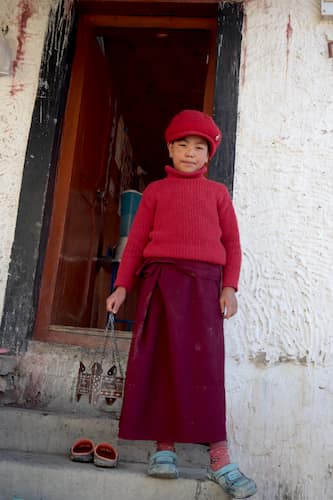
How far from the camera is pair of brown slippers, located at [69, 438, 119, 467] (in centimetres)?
235

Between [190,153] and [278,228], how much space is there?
727 mm

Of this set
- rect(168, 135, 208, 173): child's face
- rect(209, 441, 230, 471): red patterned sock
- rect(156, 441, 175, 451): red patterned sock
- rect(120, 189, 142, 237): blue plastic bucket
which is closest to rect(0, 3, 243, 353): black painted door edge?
rect(168, 135, 208, 173): child's face

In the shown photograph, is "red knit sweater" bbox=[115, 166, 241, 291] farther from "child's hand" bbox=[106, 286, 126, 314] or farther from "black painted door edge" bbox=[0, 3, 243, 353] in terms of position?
"black painted door edge" bbox=[0, 3, 243, 353]

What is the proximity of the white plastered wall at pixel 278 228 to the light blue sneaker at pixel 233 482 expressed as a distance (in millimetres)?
490

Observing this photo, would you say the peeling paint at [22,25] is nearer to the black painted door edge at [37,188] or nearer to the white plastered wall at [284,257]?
the black painted door edge at [37,188]

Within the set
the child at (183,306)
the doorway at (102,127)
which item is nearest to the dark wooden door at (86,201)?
the doorway at (102,127)

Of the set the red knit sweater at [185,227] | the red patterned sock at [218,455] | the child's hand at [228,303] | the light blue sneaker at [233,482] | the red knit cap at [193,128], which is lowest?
the light blue sneaker at [233,482]

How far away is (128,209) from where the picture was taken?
15.9 ft

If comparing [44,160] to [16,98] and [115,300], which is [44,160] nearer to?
[16,98]

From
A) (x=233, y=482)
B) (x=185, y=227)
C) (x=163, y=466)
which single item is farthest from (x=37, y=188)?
(x=233, y=482)

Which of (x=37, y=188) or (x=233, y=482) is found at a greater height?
(x=37, y=188)

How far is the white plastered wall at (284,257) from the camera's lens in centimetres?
269

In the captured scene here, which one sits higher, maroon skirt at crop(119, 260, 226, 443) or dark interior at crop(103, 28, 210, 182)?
dark interior at crop(103, 28, 210, 182)

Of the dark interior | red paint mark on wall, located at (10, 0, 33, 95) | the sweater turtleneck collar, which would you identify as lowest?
the sweater turtleneck collar
